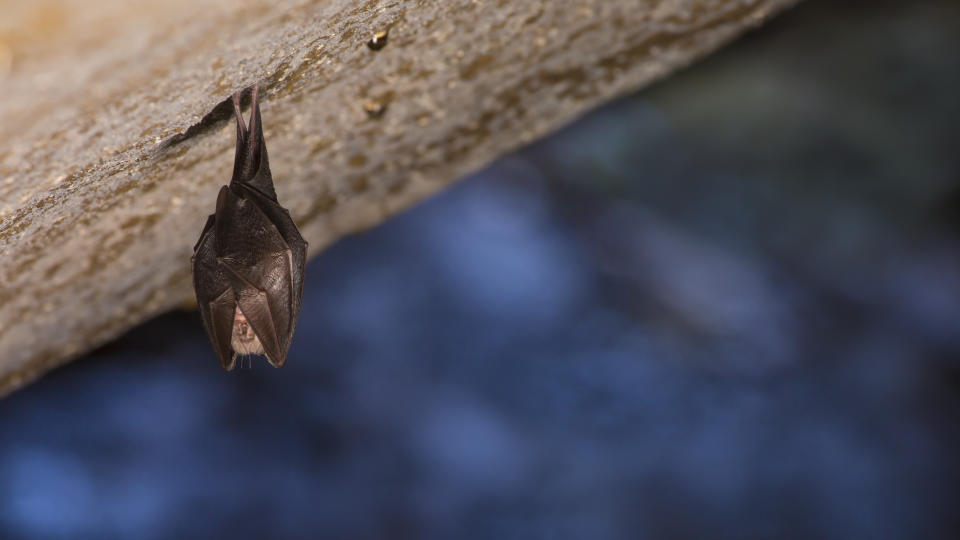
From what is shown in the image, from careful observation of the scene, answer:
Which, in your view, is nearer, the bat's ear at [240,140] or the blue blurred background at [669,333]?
the bat's ear at [240,140]

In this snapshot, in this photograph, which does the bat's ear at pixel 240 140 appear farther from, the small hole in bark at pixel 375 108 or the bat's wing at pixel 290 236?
the small hole in bark at pixel 375 108

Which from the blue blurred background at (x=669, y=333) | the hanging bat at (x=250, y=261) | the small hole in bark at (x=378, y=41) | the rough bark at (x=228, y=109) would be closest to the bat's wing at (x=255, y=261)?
the hanging bat at (x=250, y=261)

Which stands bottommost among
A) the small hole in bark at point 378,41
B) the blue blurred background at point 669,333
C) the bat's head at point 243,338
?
the blue blurred background at point 669,333

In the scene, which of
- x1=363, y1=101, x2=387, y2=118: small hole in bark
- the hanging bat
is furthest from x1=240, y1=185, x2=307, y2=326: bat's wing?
x1=363, y1=101, x2=387, y2=118: small hole in bark

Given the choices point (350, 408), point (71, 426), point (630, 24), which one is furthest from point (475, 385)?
point (630, 24)

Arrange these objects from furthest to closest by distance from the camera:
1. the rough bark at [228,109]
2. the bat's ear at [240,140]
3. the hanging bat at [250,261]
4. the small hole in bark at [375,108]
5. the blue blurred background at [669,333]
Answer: the blue blurred background at [669,333] → the small hole in bark at [375,108] → the hanging bat at [250,261] → the bat's ear at [240,140] → the rough bark at [228,109]

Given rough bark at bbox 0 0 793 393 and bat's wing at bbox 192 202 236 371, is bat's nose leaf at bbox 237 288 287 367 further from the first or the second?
rough bark at bbox 0 0 793 393

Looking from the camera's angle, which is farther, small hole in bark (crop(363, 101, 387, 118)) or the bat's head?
small hole in bark (crop(363, 101, 387, 118))
